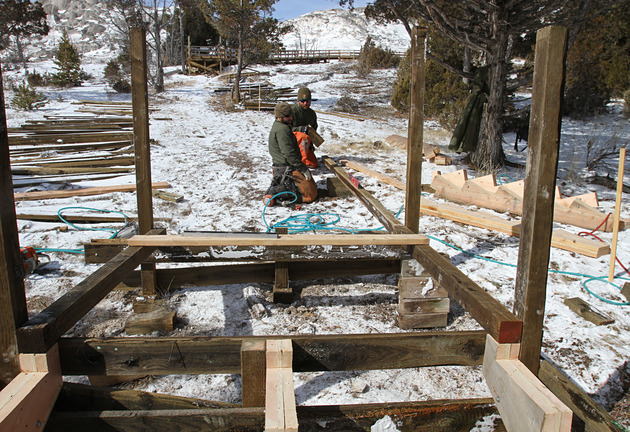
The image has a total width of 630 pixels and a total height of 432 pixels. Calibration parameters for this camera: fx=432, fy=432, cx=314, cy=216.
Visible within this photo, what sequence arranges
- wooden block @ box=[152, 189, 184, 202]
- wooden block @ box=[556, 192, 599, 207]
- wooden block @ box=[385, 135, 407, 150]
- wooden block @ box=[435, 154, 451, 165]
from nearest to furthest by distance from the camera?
wooden block @ box=[556, 192, 599, 207] < wooden block @ box=[152, 189, 184, 202] < wooden block @ box=[435, 154, 451, 165] < wooden block @ box=[385, 135, 407, 150]

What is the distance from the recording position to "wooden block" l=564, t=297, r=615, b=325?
3.52 m

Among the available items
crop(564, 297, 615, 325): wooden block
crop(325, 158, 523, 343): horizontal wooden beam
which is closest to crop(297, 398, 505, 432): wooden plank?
crop(325, 158, 523, 343): horizontal wooden beam

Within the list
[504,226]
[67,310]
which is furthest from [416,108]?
[67,310]

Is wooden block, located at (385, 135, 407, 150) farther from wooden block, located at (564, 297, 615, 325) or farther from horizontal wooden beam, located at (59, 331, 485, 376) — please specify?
horizontal wooden beam, located at (59, 331, 485, 376)

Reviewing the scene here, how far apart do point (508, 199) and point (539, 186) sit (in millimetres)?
4556

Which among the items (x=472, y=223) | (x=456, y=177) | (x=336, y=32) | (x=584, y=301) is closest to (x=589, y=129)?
(x=456, y=177)

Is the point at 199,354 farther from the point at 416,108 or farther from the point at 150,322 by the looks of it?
the point at 416,108

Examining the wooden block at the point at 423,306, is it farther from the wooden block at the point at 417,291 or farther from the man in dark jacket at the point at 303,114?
the man in dark jacket at the point at 303,114

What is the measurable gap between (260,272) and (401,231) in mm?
1330

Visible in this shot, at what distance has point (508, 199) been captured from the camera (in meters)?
6.21

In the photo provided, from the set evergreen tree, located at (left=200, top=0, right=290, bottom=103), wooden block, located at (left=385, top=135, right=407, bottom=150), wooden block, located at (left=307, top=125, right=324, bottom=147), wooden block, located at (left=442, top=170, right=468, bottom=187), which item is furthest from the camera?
evergreen tree, located at (left=200, top=0, right=290, bottom=103)

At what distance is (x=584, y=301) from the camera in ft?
12.6

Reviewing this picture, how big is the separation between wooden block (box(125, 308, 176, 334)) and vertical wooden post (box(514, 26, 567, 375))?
250 centimetres

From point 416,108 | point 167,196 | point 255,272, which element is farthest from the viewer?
point 167,196
